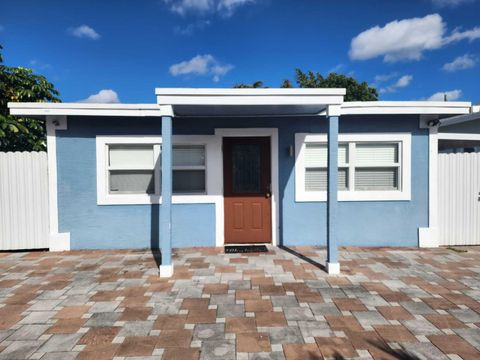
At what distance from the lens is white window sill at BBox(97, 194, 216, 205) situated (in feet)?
19.9

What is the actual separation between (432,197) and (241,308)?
484 cm

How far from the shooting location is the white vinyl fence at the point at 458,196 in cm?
617

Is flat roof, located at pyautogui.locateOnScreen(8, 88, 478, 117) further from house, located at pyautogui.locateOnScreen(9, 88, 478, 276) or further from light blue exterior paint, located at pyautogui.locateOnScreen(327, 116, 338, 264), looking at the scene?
light blue exterior paint, located at pyautogui.locateOnScreen(327, 116, 338, 264)

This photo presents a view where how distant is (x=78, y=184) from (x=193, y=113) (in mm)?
2747

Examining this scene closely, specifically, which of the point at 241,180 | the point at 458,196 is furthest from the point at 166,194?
the point at 458,196

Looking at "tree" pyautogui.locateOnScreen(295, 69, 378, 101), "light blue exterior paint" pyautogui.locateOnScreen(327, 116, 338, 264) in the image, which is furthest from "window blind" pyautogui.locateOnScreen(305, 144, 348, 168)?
"tree" pyautogui.locateOnScreen(295, 69, 378, 101)

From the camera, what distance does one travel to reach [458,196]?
6.20 m

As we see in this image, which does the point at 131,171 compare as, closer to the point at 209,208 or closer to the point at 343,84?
the point at 209,208

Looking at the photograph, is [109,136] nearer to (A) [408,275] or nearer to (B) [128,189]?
(B) [128,189]

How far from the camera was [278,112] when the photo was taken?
5.61 m

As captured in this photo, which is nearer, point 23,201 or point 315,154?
point 23,201

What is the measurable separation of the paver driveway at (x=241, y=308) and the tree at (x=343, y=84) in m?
26.2

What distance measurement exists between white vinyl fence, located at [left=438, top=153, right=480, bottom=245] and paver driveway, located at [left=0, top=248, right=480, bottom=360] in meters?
0.91

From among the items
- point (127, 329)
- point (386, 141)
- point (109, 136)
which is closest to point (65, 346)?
point (127, 329)
